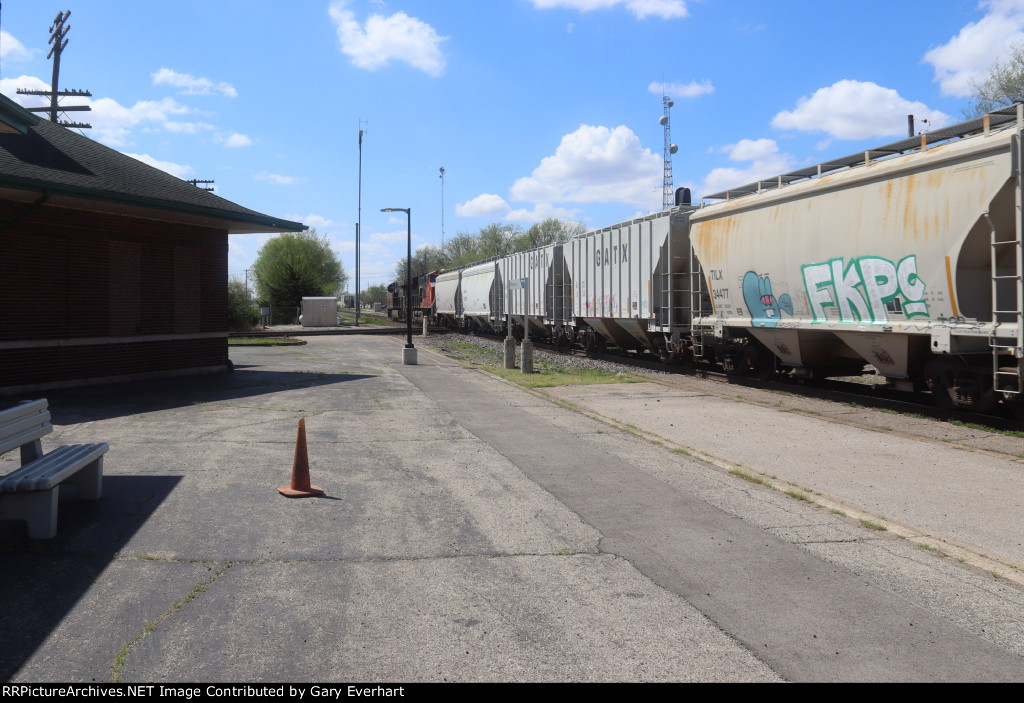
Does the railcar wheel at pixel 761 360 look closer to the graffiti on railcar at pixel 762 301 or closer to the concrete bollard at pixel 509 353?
the graffiti on railcar at pixel 762 301

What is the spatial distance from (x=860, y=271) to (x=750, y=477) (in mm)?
5620

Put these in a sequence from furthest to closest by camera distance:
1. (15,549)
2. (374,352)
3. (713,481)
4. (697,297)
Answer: (374,352) < (697,297) < (713,481) < (15,549)

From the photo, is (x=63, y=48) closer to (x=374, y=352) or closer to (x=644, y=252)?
(x=374, y=352)

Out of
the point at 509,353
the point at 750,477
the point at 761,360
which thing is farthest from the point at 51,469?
the point at 509,353

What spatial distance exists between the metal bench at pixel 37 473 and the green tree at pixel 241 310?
3876cm

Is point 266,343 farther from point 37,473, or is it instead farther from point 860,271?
point 37,473

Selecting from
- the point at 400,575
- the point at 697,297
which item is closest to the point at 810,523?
the point at 400,575

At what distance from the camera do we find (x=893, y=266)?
34.8 ft

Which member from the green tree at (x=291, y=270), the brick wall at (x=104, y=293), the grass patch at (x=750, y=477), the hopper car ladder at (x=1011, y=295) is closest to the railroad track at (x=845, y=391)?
the hopper car ladder at (x=1011, y=295)

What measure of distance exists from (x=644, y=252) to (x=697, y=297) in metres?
1.93

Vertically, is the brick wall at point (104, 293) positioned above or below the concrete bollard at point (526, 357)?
above

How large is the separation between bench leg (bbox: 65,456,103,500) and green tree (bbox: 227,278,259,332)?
128 ft

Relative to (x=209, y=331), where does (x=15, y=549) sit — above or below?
below

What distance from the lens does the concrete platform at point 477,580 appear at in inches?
138
